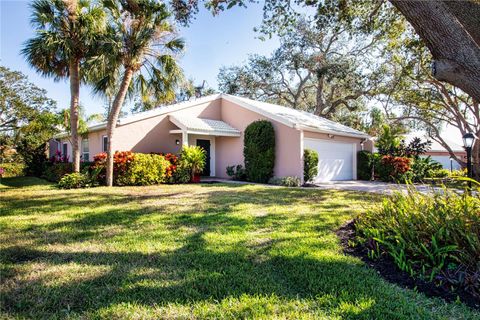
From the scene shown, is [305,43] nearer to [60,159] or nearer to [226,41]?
[226,41]

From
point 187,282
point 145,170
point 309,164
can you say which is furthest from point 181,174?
point 187,282

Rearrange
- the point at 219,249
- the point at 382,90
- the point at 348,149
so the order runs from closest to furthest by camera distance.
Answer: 1. the point at 219,249
2. the point at 348,149
3. the point at 382,90

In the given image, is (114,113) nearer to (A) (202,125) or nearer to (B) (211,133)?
(A) (202,125)

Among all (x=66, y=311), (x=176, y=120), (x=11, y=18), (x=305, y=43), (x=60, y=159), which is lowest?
(x=66, y=311)

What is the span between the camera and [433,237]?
3533mm

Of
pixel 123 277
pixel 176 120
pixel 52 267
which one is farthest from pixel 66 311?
pixel 176 120

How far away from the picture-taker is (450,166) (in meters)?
33.2

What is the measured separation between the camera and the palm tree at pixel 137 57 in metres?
10.5

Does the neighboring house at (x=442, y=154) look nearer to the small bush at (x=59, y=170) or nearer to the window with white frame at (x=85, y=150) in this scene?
the window with white frame at (x=85, y=150)

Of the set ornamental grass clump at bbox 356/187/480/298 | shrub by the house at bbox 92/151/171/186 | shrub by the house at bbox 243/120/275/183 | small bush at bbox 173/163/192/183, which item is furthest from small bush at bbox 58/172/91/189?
ornamental grass clump at bbox 356/187/480/298

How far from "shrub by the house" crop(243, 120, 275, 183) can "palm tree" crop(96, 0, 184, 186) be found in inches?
180

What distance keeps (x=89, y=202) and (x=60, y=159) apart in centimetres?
1179

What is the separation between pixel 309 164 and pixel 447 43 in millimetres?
10223

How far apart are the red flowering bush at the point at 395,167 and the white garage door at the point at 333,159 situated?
176cm
